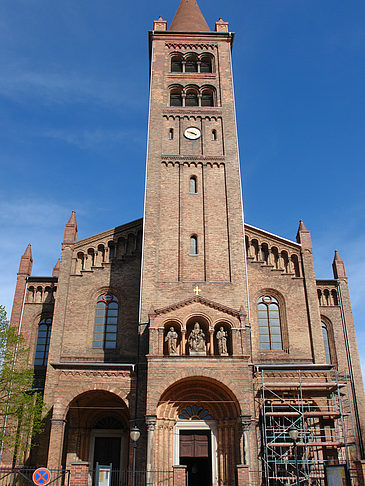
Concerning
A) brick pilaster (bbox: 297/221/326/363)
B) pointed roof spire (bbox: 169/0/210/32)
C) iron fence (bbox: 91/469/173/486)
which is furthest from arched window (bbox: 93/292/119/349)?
pointed roof spire (bbox: 169/0/210/32)

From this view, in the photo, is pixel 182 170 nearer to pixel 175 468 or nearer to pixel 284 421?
pixel 284 421

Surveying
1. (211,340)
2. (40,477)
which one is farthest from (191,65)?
(40,477)

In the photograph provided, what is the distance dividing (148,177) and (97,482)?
1753 cm

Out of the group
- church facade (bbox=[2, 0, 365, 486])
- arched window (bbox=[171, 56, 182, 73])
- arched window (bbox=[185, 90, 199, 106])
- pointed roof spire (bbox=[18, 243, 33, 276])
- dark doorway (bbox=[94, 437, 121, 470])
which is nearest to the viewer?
church facade (bbox=[2, 0, 365, 486])

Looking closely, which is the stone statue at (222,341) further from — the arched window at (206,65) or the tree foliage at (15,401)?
the arched window at (206,65)

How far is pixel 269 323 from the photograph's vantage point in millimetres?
27750

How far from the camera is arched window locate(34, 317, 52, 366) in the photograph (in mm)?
28969

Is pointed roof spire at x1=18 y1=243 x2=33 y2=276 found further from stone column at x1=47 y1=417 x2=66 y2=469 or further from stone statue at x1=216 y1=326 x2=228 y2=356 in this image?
stone statue at x1=216 y1=326 x2=228 y2=356

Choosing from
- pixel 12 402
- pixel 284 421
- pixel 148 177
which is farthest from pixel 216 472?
pixel 148 177

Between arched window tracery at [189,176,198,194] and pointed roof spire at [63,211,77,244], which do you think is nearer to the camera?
arched window tracery at [189,176,198,194]

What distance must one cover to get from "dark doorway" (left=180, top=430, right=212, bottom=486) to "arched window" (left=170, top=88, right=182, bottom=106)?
20.8 metres

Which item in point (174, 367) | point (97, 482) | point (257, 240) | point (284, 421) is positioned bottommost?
point (97, 482)

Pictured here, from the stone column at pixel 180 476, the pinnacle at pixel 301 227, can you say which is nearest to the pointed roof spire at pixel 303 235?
the pinnacle at pixel 301 227

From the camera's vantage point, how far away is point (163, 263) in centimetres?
2636
